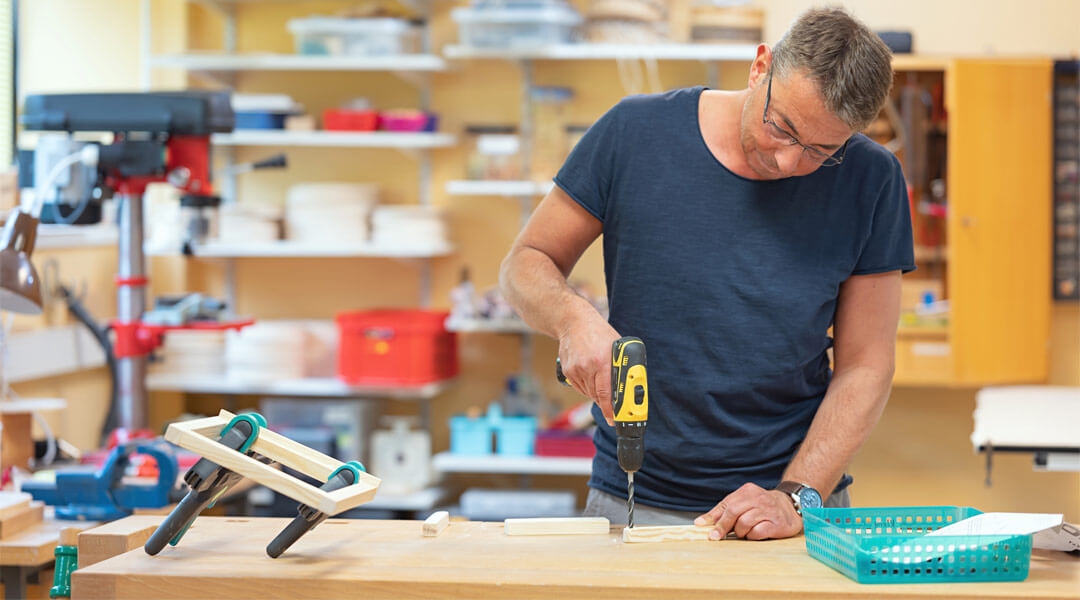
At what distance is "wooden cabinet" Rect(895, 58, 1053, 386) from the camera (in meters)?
4.12

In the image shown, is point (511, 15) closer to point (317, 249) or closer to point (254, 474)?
point (317, 249)

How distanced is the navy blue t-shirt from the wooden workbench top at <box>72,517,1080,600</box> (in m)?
0.28

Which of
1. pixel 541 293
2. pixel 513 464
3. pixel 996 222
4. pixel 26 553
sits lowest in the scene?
pixel 513 464

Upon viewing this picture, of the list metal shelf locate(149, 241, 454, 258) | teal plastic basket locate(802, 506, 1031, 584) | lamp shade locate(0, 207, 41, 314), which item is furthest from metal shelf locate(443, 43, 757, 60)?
teal plastic basket locate(802, 506, 1031, 584)

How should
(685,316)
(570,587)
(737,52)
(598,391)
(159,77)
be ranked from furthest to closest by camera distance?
(159,77), (737,52), (685,316), (598,391), (570,587)

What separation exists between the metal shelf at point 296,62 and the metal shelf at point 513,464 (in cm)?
155

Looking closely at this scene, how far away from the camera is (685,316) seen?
1.88 meters

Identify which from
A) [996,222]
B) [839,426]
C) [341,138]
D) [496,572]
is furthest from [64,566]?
[996,222]

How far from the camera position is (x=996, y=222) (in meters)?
4.15

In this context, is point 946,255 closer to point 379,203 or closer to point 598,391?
point 379,203

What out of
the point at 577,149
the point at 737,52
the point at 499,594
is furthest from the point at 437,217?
the point at 499,594

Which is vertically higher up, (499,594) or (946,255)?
(946,255)

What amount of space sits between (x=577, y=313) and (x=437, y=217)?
273 cm

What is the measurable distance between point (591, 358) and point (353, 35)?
311cm
